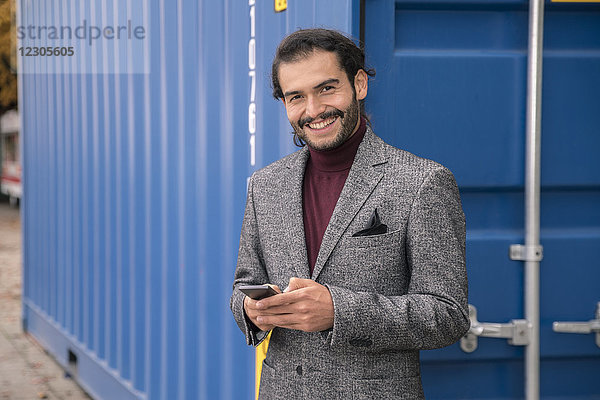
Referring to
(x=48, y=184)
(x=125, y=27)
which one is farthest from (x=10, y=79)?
(x=125, y=27)

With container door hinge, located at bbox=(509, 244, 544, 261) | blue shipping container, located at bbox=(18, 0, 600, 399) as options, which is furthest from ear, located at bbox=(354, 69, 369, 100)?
container door hinge, located at bbox=(509, 244, 544, 261)

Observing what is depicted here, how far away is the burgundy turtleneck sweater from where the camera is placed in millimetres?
2037

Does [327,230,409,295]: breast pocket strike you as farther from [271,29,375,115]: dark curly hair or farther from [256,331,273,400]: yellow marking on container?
[256,331,273,400]: yellow marking on container

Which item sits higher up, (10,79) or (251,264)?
(10,79)

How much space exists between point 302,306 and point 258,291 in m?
0.11

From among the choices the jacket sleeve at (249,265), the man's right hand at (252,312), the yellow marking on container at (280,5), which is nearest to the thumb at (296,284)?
the man's right hand at (252,312)

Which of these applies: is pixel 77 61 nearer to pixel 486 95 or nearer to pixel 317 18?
pixel 317 18

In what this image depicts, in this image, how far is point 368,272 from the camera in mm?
1935

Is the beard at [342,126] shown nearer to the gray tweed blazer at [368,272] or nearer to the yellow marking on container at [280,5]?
the gray tweed blazer at [368,272]

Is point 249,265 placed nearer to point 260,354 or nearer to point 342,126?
point 342,126

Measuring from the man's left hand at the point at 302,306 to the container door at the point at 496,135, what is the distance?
96 cm

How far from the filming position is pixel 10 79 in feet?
68.9

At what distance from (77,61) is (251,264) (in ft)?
13.0

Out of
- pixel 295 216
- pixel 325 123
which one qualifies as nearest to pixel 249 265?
pixel 295 216
